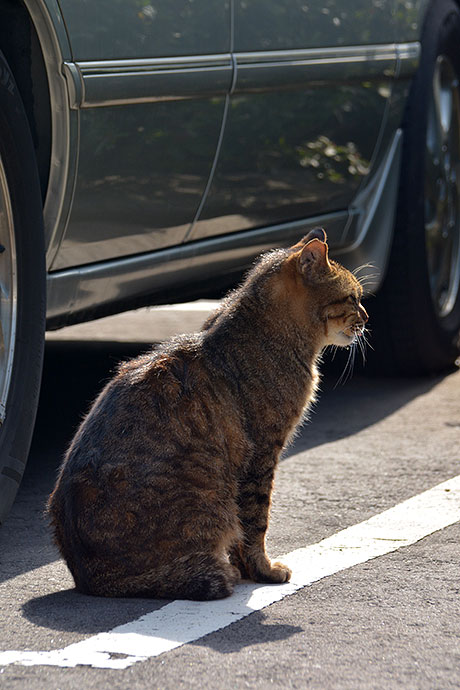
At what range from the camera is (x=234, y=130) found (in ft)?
14.1

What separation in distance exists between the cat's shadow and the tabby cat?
0.05 metres

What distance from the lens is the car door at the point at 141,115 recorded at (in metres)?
3.61

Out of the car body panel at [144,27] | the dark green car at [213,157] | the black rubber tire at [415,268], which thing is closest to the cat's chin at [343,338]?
the dark green car at [213,157]

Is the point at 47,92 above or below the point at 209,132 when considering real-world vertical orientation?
above

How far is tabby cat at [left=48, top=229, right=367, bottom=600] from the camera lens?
10.1 ft

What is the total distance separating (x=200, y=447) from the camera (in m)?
3.24

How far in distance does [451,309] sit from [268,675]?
3.77 m

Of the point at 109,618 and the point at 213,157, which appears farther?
the point at 213,157

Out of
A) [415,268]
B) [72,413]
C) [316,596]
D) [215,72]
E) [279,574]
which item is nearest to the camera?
[316,596]

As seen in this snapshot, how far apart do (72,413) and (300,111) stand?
5.23 feet

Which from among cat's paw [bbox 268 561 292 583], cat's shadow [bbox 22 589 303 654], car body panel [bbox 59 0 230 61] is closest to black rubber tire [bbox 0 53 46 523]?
car body panel [bbox 59 0 230 61]

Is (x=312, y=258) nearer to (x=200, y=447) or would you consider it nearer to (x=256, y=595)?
(x=200, y=447)

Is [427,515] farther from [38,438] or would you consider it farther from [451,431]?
[38,438]

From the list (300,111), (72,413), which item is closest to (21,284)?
(300,111)
